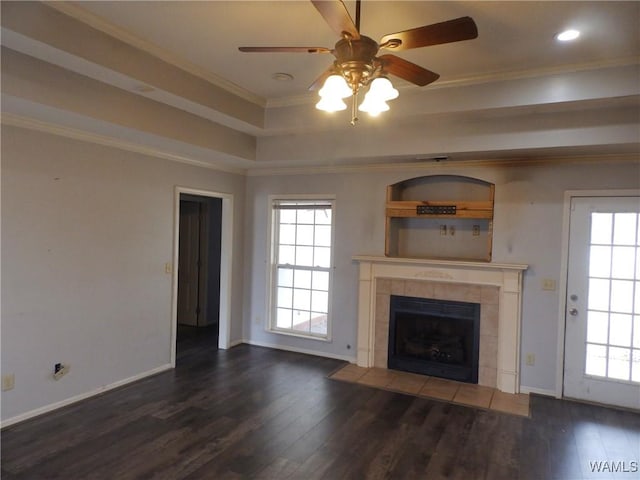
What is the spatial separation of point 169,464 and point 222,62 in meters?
2.95

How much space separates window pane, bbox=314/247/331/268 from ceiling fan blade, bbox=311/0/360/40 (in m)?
3.53

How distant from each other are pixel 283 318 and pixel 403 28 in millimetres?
4007

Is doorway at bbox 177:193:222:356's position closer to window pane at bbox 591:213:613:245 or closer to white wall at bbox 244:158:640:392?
white wall at bbox 244:158:640:392

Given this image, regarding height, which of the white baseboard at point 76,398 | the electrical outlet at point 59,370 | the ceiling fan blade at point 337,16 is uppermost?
the ceiling fan blade at point 337,16

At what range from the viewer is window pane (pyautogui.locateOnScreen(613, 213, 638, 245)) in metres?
3.94

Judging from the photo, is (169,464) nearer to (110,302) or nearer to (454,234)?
(110,302)

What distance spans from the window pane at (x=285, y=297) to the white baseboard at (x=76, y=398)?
1.62 m

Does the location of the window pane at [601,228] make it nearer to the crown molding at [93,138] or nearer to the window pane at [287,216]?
the window pane at [287,216]

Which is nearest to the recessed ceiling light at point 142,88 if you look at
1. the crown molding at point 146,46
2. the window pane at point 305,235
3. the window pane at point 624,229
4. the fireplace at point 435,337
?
the crown molding at point 146,46

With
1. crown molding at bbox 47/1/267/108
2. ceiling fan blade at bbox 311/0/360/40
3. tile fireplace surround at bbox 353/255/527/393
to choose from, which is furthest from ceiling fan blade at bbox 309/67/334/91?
tile fireplace surround at bbox 353/255/527/393

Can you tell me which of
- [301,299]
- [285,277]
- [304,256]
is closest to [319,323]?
[301,299]

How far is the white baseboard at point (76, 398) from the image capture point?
3337 mm

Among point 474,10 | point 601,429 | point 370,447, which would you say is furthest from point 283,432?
point 474,10

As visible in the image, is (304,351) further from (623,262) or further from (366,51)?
(366,51)
